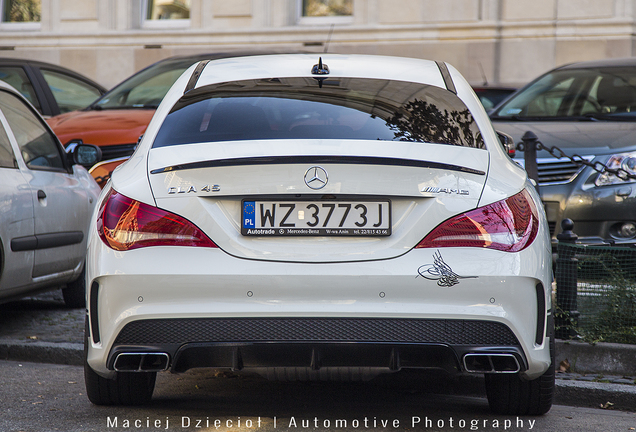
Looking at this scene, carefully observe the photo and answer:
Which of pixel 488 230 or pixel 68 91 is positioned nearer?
pixel 488 230

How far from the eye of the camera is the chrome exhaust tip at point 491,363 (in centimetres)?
330

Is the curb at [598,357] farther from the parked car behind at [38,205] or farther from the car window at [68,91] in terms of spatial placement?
the car window at [68,91]

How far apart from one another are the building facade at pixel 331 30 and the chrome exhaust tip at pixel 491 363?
12252mm

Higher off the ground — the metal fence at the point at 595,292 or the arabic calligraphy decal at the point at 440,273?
the arabic calligraphy decal at the point at 440,273

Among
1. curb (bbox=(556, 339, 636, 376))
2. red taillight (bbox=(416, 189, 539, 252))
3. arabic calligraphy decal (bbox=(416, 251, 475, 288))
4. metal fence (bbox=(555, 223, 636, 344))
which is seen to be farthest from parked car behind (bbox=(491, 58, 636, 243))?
arabic calligraphy decal (bbox=(416, 251, 475, 288))

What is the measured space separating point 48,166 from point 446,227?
153 inches

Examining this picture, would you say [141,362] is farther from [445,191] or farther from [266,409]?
[445,191]

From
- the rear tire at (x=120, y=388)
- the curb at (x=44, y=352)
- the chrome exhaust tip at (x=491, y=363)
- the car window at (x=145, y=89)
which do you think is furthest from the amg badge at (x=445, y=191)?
the car window at (x=145, y=89)

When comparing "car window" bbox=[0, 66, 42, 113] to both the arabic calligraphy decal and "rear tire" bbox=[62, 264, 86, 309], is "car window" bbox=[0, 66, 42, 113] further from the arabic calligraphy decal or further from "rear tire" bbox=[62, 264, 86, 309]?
the arabic calligraphy decal

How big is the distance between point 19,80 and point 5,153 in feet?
14.7

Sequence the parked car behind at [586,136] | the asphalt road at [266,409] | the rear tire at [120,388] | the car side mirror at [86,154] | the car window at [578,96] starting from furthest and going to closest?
the car window at [578,96] → the parked car behind at [586,136] → the car side mirror at [86,154] → the rear tire at [120,388] → the asphalt road at [266,409]

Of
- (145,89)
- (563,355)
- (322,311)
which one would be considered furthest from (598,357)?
(145,89)

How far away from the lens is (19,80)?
32.4 feet

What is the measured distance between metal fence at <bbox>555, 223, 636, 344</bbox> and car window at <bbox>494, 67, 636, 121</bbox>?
275 centimetres
